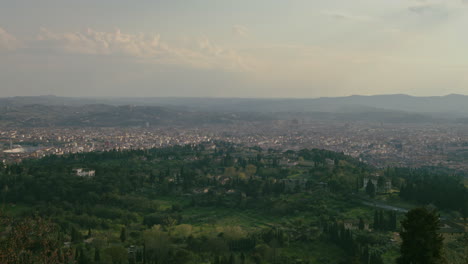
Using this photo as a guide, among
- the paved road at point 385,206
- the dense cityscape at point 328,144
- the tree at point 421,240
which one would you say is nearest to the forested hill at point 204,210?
the paved road at point 385,206

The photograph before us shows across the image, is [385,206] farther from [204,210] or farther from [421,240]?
[421,240]

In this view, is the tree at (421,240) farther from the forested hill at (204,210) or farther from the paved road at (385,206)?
the paved road at (385,206)

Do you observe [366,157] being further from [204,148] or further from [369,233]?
[369,233]

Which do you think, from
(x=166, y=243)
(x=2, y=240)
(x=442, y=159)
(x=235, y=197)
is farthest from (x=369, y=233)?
(x=442, y=159)

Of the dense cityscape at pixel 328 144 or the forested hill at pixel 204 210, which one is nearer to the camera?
the forested hill at pixel 204 210

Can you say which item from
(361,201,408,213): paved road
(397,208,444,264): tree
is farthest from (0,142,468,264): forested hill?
(397,208,444,264): tree
